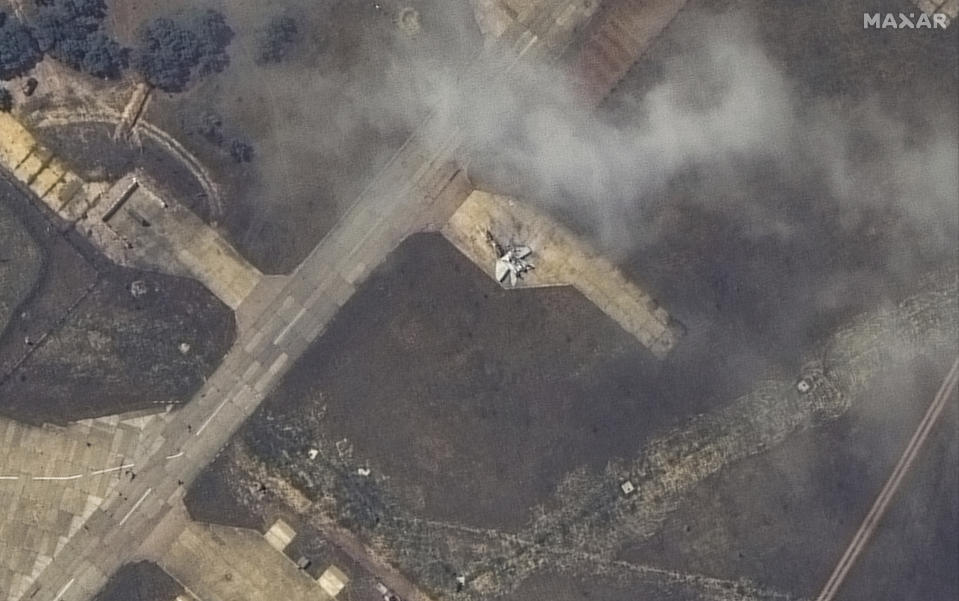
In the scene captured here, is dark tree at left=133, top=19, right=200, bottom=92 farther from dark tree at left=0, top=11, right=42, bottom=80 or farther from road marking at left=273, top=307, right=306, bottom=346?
road marking at left=273, top=307, right=306, bottom=346

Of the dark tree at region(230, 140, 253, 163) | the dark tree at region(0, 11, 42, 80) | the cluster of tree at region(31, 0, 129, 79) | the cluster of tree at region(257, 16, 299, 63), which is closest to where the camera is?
A: the dark tree at region(0, 11, 42, 80)

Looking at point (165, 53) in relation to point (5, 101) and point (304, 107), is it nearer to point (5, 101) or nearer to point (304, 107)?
point (304, 107)

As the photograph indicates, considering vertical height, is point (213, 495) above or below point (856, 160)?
below

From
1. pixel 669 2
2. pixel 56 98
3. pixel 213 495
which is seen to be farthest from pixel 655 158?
pixel 56 98

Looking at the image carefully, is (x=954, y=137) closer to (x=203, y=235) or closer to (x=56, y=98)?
(x=203, y=235)

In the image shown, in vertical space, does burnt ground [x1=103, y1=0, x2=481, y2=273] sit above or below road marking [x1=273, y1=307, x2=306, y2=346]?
above

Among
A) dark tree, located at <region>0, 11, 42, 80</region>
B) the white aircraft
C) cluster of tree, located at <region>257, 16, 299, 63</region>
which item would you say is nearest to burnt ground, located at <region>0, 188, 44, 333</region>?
dark tree, located at <region>0, 11, 42, 80</region>
